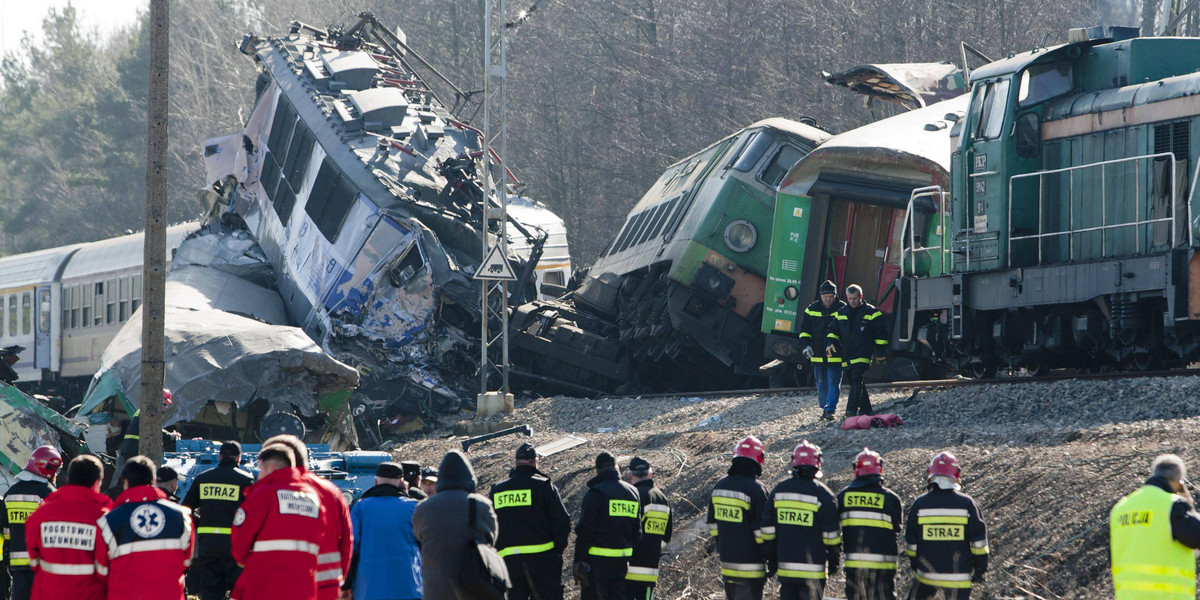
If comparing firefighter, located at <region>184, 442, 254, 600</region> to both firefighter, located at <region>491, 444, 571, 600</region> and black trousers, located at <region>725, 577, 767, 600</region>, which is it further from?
black trousers, located at <region>725, 577, 767, 600</region>

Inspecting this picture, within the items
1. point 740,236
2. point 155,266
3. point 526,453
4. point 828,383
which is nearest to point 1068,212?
point 828,383

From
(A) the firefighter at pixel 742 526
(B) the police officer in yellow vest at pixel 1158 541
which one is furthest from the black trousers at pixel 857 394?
(B) the police officer in yellow vest at pixel 1158 541

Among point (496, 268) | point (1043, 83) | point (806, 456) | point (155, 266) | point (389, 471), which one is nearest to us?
point (389, 471)

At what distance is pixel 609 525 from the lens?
744 centimetres

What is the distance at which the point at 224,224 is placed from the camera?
82.9 feet

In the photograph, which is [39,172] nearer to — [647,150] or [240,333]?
[647,150]

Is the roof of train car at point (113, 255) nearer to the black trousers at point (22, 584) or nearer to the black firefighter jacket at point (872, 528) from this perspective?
the black trousers at point (22, 584)

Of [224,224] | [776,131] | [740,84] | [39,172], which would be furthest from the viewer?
[39,172]

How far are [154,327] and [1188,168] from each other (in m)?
9.01

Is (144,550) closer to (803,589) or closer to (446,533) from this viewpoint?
(446,533)

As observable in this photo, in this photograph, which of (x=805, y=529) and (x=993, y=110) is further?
(x=993, y=110)

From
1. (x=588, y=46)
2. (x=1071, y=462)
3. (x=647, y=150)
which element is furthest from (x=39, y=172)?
(x=1071, y=462)

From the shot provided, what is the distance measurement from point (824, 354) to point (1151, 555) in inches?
270

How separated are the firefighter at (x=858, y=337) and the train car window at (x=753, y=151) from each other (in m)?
6.29
